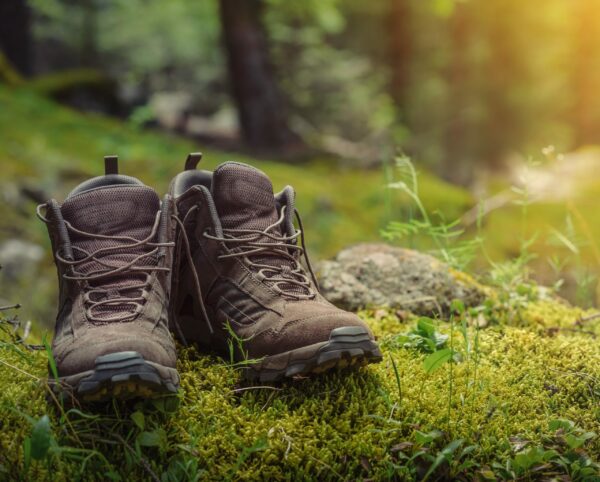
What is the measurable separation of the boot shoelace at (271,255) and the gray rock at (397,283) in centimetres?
62

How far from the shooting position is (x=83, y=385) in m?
1.67

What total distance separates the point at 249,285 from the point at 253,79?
868 centimetres

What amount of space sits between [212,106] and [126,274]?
48.1 feet

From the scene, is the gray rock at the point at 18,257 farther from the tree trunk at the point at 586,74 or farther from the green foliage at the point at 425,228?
the tree trunk at the point at 586,74

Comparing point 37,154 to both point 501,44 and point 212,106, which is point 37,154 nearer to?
point 212,106

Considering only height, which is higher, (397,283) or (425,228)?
(425,228)

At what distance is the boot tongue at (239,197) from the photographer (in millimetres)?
2381

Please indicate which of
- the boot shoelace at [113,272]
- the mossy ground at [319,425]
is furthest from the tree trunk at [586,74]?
the boot shoelace at [113,272]

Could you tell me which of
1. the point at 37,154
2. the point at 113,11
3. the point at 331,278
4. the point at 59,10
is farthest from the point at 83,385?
the point at 113,11

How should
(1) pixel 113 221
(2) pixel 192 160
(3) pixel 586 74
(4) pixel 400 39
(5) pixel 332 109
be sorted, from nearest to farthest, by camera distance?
(1) pixel 113 221 < (2) pixel 192 160 < (5) pixel 332 109 < (4) pixel 400 39 < (3) pixel 586 74

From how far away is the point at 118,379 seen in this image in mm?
1647

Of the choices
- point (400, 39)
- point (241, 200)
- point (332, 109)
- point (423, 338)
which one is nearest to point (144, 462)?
point (241, 200)

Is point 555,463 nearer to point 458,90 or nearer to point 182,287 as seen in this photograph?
point 182,287

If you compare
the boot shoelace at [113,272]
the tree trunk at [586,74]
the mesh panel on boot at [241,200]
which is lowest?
the tree trunk at [586,74]
